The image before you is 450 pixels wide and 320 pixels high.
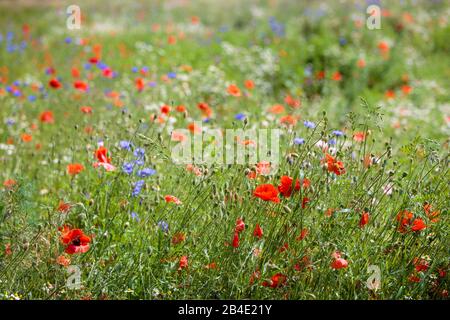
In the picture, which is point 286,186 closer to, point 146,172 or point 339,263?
point 339,263

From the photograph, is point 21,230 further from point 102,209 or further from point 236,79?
point 236,79

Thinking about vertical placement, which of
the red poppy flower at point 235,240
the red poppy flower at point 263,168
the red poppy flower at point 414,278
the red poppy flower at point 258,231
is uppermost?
the red poppy flower at point 263,168

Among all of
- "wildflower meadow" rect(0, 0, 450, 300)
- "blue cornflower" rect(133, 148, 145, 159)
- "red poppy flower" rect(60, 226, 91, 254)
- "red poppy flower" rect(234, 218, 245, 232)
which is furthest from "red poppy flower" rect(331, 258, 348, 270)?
"blue cornflower" rect(133, 148, 145, 159)

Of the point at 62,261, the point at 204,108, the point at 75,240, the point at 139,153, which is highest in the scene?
the point at 204,108

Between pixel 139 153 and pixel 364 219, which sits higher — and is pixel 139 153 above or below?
above

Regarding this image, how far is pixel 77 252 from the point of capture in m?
2.58

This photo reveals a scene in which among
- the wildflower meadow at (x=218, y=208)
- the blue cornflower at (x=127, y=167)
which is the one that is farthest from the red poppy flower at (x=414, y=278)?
the blue cornflower at (x=127, y=167)

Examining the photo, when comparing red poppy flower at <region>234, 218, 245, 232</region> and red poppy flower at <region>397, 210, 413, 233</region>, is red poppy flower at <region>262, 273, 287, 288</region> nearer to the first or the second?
red poppy flower at <region>234, 218, 245, 232</region>

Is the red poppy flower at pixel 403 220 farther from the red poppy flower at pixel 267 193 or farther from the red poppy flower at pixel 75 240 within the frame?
the red poppy flower at pixel 75 240

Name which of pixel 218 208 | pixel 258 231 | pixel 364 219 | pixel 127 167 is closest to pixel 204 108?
pixel 127 167

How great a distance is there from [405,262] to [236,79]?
4.69 m

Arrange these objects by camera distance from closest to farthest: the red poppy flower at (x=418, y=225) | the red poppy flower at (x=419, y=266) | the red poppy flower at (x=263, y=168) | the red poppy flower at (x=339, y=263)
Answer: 1. the red poppy flower at (x=339, y=263)
2. the red poppy flower at (x=418, y=225)
3. the red poppy flower at (x=419, y=266)
4. the red poppy flower at (x=263, y=168)

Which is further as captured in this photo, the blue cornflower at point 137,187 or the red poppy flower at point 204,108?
the red poppy flower at point 204,108

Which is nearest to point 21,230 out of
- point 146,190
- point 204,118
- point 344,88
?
point 146,190
